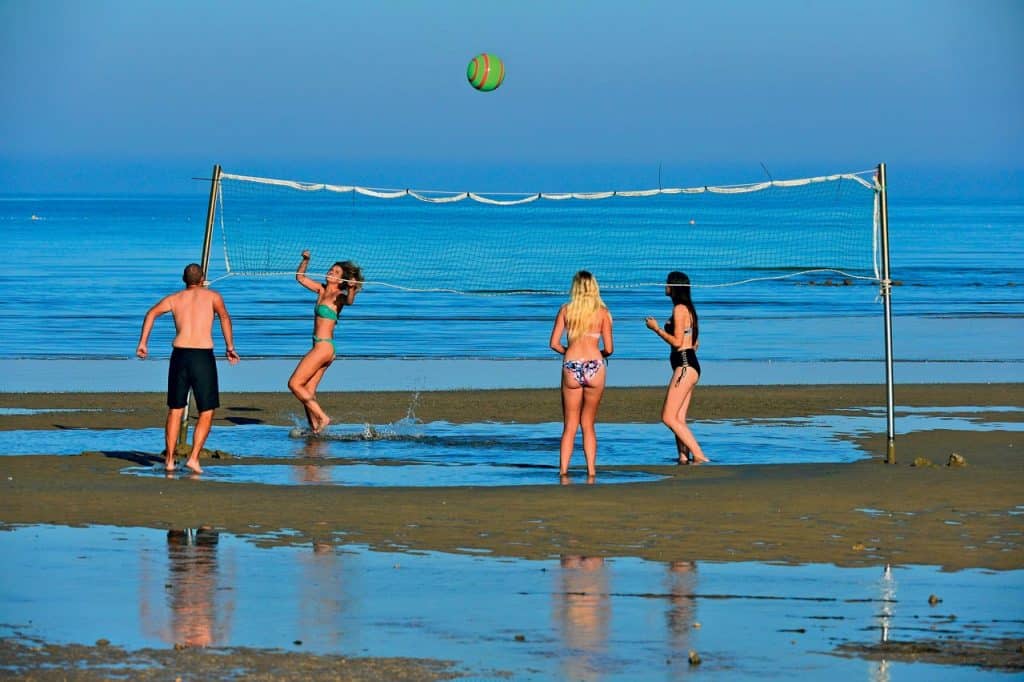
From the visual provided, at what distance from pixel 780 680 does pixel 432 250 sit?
67345 millimetres

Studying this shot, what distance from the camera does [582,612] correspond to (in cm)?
771

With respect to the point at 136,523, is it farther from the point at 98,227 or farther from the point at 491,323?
the point at 98,227

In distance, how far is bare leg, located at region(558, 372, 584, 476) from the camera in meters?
12.6

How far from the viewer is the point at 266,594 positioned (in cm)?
806

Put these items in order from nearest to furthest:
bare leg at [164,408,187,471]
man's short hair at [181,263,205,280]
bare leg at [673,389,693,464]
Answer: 1. bare leg at [164,408,187,471]
2. man's short hair at [181,263,205,280]
3. bare leg at [673,389,693,464]

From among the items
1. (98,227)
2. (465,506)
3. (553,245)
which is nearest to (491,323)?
(465,506)

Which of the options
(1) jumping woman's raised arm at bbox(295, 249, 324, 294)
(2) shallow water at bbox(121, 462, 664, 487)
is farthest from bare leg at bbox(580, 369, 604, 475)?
(1) jumping woman's raised arm at bbox(295, 249, 324, 294)

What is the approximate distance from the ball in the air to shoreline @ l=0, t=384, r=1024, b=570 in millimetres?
5764

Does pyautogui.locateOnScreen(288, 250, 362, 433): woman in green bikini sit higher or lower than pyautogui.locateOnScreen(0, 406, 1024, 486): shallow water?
higher

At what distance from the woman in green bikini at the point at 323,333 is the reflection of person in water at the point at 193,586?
18.3 feet

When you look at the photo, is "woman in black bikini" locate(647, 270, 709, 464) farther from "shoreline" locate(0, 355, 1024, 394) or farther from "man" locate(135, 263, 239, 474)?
"shoreline" locate(0, 355, 1024, 394)

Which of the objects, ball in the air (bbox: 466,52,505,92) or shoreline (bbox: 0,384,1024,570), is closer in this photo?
shoreline (bbox: 0,384,1024,570)

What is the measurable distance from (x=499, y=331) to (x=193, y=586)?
78.4ft

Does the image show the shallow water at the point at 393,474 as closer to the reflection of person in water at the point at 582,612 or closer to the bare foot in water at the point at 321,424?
the bare foot in water at the point at 321,424
